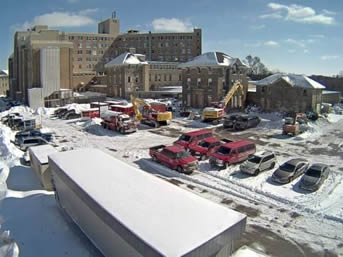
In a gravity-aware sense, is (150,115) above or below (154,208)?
above

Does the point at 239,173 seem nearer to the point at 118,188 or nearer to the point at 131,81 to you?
the point at 118,188

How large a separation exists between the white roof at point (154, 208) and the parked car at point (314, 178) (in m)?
9.18

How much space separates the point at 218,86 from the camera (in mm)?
49938

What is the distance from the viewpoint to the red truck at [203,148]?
24406 millimetres

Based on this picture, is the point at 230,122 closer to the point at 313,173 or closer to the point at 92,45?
the point at 313,173

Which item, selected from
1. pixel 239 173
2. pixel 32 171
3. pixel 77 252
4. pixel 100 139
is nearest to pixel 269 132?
pixel 239 173

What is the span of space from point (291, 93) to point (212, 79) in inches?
487

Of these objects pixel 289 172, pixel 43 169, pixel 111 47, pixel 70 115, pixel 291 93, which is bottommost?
pixel 289 172

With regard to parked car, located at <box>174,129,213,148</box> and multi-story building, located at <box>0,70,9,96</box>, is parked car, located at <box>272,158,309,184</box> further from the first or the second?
multi-story building, located at <box>0,70,9,96</box>

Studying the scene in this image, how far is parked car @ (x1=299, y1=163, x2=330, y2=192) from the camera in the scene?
59.5ft

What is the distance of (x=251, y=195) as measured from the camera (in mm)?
17891

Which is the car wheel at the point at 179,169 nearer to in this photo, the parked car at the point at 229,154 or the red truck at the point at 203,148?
the parked car at the point at 229,154

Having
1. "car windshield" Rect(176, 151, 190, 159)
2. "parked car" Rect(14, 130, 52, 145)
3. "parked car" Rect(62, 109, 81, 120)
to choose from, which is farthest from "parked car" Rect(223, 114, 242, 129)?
"parked car" Rect(62, 109, 81, 120)

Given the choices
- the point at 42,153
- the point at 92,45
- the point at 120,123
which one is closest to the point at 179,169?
the point at 42,153
